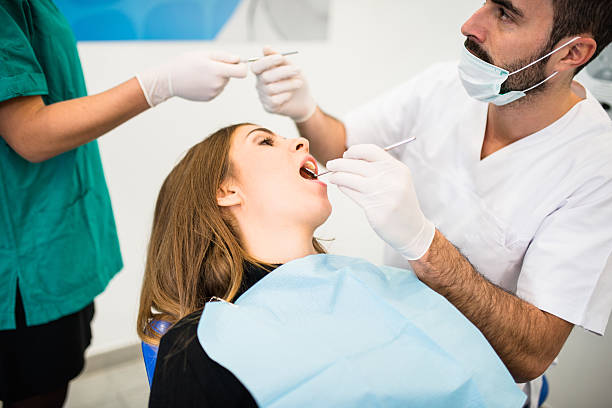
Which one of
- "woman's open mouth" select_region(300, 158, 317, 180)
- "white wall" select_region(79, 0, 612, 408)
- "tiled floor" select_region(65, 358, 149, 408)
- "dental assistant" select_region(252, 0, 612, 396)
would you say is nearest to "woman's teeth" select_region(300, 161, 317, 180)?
"woman's open mouth" select_region(300, 158, 317, 180)

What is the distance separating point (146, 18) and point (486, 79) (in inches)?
52.4

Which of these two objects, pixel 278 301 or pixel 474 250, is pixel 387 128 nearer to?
pixel 474 250

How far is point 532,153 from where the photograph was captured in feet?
3.70

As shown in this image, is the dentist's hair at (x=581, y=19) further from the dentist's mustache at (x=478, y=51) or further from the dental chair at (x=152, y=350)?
the dental chair at (x=152, y=350)

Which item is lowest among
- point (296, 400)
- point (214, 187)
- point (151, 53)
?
point (296, 400)

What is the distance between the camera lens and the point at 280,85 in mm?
1288

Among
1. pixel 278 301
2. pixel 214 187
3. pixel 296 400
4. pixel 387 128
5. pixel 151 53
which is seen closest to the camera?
pixel 296 400

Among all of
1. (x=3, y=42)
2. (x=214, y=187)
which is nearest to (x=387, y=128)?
(x=214, y=187)

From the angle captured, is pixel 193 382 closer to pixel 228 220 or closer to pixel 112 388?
pixel 228 220

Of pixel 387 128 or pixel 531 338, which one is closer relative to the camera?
pixel 531 338

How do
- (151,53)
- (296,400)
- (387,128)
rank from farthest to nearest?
1. (151,53)
2. (387,128)
3. (296,400)

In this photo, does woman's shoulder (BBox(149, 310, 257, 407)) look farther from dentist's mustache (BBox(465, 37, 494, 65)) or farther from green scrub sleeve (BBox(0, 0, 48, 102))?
dentist's mustache (BBox(465, 37, 494, 65))

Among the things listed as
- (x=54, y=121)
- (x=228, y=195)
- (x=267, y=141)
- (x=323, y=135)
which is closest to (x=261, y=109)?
(x=323, y=135)

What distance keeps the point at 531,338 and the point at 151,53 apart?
1671mm
